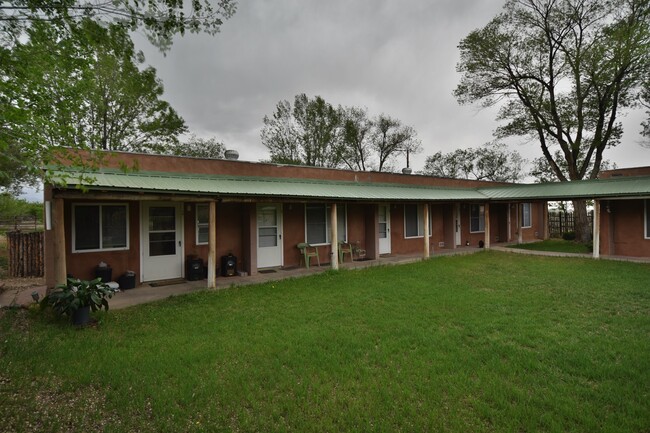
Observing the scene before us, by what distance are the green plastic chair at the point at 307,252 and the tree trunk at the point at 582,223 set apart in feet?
50.5

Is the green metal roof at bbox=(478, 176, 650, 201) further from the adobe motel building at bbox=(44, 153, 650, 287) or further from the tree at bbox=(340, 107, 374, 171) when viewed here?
the tree at bbox=(340, 107, 374, 171)

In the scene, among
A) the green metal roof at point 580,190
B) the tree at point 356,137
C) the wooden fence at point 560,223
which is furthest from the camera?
the tree at point 356,137

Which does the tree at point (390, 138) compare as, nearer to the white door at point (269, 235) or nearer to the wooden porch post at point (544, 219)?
the wooden porch post at point (544, 219)

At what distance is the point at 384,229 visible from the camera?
13.7 m

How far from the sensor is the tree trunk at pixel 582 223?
1752 centimetres

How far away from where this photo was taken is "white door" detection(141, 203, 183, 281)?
860 cm

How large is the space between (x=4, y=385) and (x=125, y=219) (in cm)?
534

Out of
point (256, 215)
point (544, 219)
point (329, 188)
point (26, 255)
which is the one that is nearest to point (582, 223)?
point (544, 219)

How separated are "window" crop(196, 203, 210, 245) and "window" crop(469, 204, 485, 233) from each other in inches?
518

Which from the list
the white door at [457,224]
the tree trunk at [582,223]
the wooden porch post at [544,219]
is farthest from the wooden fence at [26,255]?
the wooden porch post at [544,219]

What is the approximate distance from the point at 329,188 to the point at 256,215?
296 centimetres

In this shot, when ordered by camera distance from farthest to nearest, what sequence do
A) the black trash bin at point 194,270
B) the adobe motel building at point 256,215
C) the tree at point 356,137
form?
the tree at point 356,137 < the black trash bin at point 194,270 < the adobe motel building at point 256,215

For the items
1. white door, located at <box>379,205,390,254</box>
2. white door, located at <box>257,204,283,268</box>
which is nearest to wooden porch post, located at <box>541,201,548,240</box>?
white door, located at <box>379,205,390,254</box>

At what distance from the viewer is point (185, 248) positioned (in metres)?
9.19
